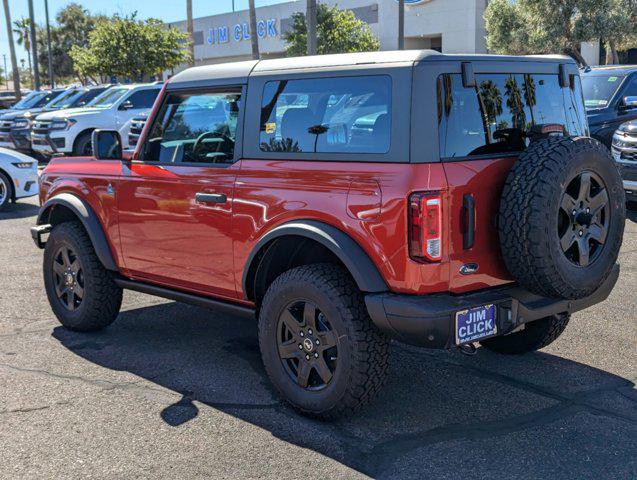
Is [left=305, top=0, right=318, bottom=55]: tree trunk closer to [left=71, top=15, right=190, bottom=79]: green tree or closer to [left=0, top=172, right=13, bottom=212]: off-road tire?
[left=0, top=172, right=13, bottom=212]: off-road tire

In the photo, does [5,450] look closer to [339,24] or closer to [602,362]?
[602,362]

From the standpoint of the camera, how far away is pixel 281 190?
4.26m

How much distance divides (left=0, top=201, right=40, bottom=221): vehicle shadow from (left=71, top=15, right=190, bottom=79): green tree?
20675 mm

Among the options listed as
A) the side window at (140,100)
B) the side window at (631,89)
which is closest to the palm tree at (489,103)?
the side window at (631,89)

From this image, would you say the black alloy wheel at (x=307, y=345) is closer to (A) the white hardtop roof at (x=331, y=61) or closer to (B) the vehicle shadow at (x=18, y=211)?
(A) the white hardtop roof at (x=331, y=61)

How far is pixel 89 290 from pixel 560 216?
10.9ft

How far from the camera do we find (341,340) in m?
3.95

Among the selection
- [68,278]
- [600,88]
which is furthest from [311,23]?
[68,278]

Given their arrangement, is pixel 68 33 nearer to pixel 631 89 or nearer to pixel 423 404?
pixel 631 89

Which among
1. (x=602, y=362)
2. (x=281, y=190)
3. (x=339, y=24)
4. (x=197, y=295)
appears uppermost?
(x=339, y=24)

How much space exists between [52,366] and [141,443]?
1439mm

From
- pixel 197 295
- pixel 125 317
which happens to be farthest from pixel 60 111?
pixel 197 295

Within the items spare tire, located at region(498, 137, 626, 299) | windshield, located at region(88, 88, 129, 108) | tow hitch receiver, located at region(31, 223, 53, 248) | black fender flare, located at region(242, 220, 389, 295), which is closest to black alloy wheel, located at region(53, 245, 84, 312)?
tow hitch receiver, located at region(31, 223, 53, 248)

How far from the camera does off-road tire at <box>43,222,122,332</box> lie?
5.59 metres
